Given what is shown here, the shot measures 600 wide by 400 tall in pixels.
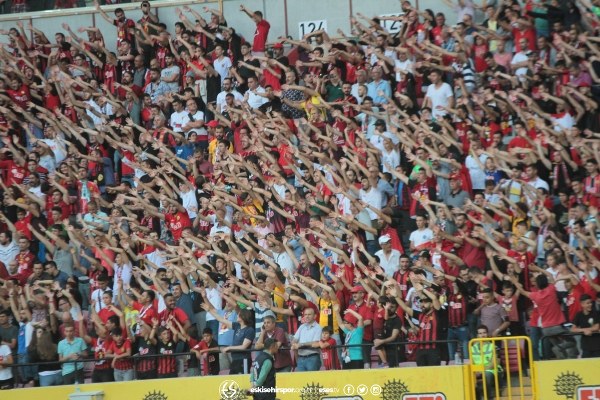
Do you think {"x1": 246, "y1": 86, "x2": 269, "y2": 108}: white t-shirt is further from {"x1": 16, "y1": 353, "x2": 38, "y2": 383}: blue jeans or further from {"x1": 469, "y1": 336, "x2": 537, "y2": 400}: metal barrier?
{"x1": 469, "y1": 336, "x2": 537, "y2": 400}: metal barrier

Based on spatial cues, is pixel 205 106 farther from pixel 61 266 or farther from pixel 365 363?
pixel 365 363

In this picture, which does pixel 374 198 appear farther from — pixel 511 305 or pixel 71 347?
pixel 71 347

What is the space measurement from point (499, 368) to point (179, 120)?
10129 mm

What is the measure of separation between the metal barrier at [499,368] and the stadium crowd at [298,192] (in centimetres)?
61

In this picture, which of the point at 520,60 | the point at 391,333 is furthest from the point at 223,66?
the point at 391,333

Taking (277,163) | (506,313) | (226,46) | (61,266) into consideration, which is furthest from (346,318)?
(226,46)

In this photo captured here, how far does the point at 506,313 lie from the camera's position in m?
18.8

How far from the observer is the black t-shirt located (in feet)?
58.9

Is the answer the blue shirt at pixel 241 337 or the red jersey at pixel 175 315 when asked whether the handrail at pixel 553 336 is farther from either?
the red jersey at pixel 175 315

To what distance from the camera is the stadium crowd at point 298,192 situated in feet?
64.2

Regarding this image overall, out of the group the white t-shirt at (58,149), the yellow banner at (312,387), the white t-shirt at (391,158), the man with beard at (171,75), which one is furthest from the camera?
the man with beard at (171,75)

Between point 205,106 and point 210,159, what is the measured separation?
5.13ft

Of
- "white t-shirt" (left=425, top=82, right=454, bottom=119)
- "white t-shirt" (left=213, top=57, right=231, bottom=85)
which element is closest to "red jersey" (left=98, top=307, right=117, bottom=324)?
"white t-shirt" (left=213, top=57, right=231, bottom=85)

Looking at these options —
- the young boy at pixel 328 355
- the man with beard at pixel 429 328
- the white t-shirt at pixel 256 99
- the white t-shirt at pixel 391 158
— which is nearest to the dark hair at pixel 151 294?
the young boy at pixel 328 355
